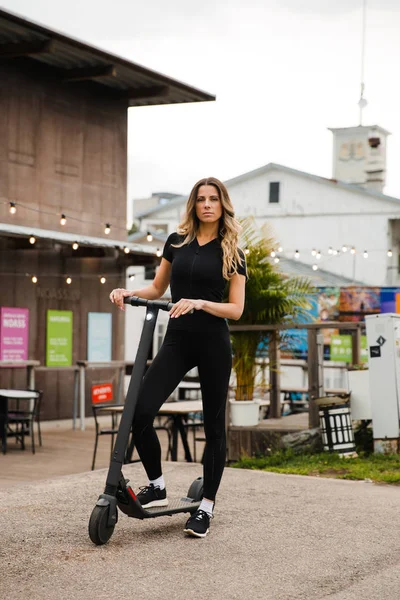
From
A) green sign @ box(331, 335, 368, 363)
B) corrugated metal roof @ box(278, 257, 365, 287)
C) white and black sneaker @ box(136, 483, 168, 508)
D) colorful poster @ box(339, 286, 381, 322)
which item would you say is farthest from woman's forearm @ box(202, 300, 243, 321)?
corrugated metal roof @ box(278, 257, 365, 287)

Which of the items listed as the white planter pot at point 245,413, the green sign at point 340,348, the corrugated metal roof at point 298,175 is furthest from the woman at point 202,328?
the corrugated metal roof at point 298,175

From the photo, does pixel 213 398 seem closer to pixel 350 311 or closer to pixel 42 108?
pixel 42 108

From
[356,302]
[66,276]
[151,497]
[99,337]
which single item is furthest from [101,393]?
[356,302]

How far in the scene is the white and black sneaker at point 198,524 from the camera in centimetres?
484

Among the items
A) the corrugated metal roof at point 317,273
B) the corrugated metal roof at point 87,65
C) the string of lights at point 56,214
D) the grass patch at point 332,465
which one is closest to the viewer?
the grass patch at point 332,465

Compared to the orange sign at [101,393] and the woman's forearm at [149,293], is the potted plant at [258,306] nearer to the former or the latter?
the woman's forearm at [149,293]

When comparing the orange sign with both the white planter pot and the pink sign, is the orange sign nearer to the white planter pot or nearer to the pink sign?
the pink sign

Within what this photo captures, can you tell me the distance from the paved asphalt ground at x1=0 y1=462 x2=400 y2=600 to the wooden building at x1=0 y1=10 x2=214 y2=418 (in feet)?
25.4

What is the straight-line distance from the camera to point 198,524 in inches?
192

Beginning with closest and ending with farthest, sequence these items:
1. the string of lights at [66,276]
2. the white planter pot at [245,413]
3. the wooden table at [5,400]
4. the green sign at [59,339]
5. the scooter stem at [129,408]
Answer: the scooter stem at [129,408] < the white planter pot at [245,413] < the wooden table at [5,400] < the string of lights at [66,276] < the green sign at [59,339]

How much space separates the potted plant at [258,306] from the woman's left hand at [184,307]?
484cm

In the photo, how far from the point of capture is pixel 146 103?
17031 millimetres

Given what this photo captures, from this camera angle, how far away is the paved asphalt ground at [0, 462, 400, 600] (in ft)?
13.0

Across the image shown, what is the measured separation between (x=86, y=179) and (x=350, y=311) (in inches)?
544
